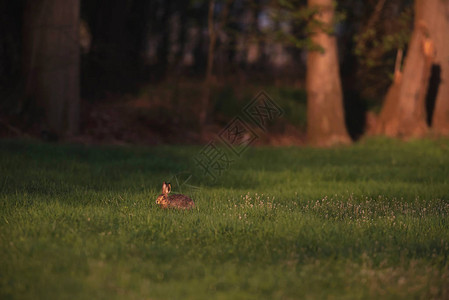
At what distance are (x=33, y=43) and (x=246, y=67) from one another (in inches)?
747

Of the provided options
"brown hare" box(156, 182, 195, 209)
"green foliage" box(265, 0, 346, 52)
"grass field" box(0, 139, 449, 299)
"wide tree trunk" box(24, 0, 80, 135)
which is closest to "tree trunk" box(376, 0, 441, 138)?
"green foliage" box(265, 0, 346, 52)

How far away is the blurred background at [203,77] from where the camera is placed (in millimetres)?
16359

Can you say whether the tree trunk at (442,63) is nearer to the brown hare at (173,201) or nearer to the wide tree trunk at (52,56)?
the wide tree trunk at (52,56)

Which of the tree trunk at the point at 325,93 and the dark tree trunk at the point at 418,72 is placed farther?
the dark tree trunk at the point at 418,72

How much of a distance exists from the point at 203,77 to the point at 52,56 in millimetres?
13469

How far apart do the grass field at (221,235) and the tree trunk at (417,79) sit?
735 cm

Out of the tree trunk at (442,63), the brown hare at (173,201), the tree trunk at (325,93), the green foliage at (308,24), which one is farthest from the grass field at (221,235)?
the tree trunk at (442,63)

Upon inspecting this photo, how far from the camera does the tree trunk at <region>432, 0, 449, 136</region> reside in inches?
748

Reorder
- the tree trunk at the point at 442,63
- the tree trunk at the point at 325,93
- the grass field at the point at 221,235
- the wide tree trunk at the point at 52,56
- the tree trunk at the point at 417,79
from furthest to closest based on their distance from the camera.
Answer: the tree trunk at the point at 442,63, the tree trunk at the point at 417,79, the tree trunk at the point at 325,93, the wide tree trunk at the point at 52,56, the grass field at the point at 221,235

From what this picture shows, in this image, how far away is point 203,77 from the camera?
94.6ft

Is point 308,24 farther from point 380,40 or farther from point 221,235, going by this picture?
point 221,235

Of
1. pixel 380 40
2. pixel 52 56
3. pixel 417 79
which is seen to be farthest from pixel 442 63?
pixel 52 56

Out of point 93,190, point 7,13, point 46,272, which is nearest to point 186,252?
point 46,272

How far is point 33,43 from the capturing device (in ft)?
53.1
